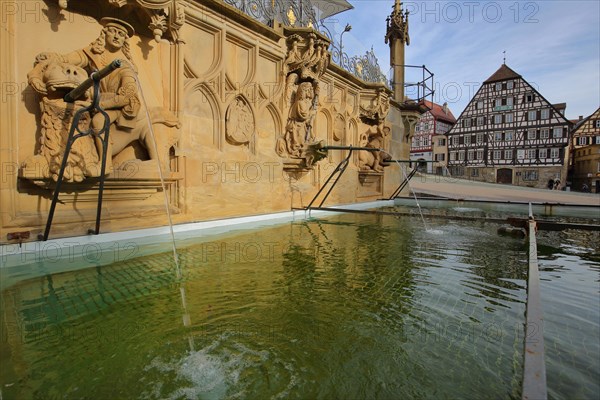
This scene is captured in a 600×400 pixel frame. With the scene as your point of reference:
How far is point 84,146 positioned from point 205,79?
275 centimetres

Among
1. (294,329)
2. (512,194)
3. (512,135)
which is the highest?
(512,135)

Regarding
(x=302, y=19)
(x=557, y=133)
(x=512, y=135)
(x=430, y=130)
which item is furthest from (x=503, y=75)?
(x=302, y=19)

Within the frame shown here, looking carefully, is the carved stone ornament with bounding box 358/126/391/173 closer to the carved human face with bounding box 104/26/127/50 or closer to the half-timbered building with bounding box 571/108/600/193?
the carved human face with bounding box 104/26/127/50

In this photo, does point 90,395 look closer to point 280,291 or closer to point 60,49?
point 280,291

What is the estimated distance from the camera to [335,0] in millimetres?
15273

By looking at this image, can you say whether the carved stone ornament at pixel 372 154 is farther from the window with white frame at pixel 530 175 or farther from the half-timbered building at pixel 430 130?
the half-timbered building at pixel 430 130

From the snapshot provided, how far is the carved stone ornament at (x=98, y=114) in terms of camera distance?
3.90 metres

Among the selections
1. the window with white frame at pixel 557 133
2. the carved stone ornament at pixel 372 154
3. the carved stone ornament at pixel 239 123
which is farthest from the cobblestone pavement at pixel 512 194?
the window with white frame at pixel 557 133

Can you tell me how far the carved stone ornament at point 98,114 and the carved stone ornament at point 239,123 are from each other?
4.77 feet

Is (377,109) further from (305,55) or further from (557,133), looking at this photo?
(557,133)

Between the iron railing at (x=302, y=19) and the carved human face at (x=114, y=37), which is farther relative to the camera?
the iron railing at (x=302, y=19)

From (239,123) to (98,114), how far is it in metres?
2.94

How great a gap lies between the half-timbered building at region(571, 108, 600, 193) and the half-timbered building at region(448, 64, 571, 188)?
817 cm

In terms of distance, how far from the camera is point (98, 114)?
431cm
